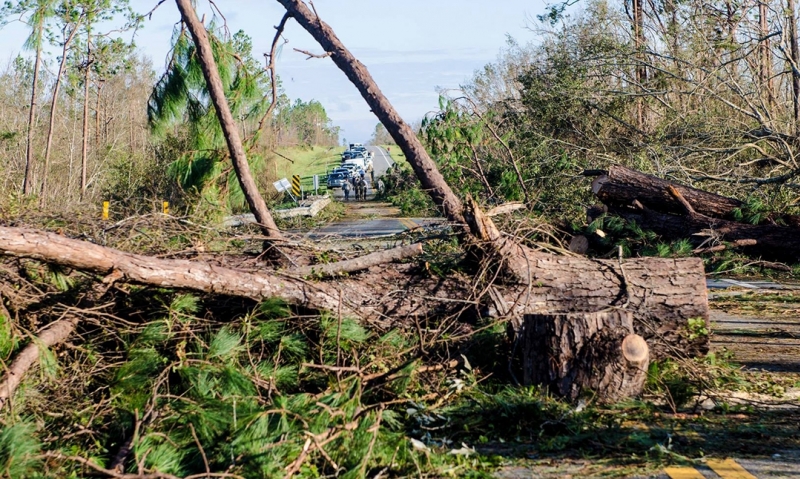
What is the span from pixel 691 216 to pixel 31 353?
1055 centimetres

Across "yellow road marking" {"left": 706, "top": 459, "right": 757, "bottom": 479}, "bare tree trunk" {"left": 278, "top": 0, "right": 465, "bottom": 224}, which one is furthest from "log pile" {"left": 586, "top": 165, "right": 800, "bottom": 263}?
"yellow road marking" {"left": 706, "top": 459, "right": 757, "bottom": 479}

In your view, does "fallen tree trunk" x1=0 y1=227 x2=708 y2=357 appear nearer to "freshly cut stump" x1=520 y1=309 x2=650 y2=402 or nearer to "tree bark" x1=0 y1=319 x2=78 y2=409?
"freshly cut stump" x1=520 y1=309 x2=650 y2=402

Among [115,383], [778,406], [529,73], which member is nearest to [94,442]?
[115,383]

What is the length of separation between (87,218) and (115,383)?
5.97 ft

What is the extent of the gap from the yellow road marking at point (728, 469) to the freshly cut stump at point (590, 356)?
4.12 feet

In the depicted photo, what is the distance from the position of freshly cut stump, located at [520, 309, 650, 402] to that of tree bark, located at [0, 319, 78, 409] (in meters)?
3.38

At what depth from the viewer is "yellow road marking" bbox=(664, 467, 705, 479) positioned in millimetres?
4492

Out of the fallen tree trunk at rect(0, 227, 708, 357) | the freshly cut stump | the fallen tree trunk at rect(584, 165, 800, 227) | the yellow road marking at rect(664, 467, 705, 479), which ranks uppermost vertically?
the fallen tree trunk at rect(584, 165, 800, 227)

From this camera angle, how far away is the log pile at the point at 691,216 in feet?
41.9

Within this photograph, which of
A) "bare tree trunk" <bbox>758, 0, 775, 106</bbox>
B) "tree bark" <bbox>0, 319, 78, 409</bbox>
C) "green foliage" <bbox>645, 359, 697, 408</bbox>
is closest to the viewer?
"tree bark" <bbox>0, 319, 78, 409</bbox>

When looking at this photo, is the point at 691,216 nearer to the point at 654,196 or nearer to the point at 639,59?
the point at 654,196

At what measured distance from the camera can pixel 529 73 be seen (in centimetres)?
2234

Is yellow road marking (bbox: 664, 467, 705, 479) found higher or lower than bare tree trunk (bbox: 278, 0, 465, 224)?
lower

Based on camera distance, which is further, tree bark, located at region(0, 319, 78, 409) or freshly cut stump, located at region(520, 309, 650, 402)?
freshly cut stump, located at region(520, 309, 650, 402)
